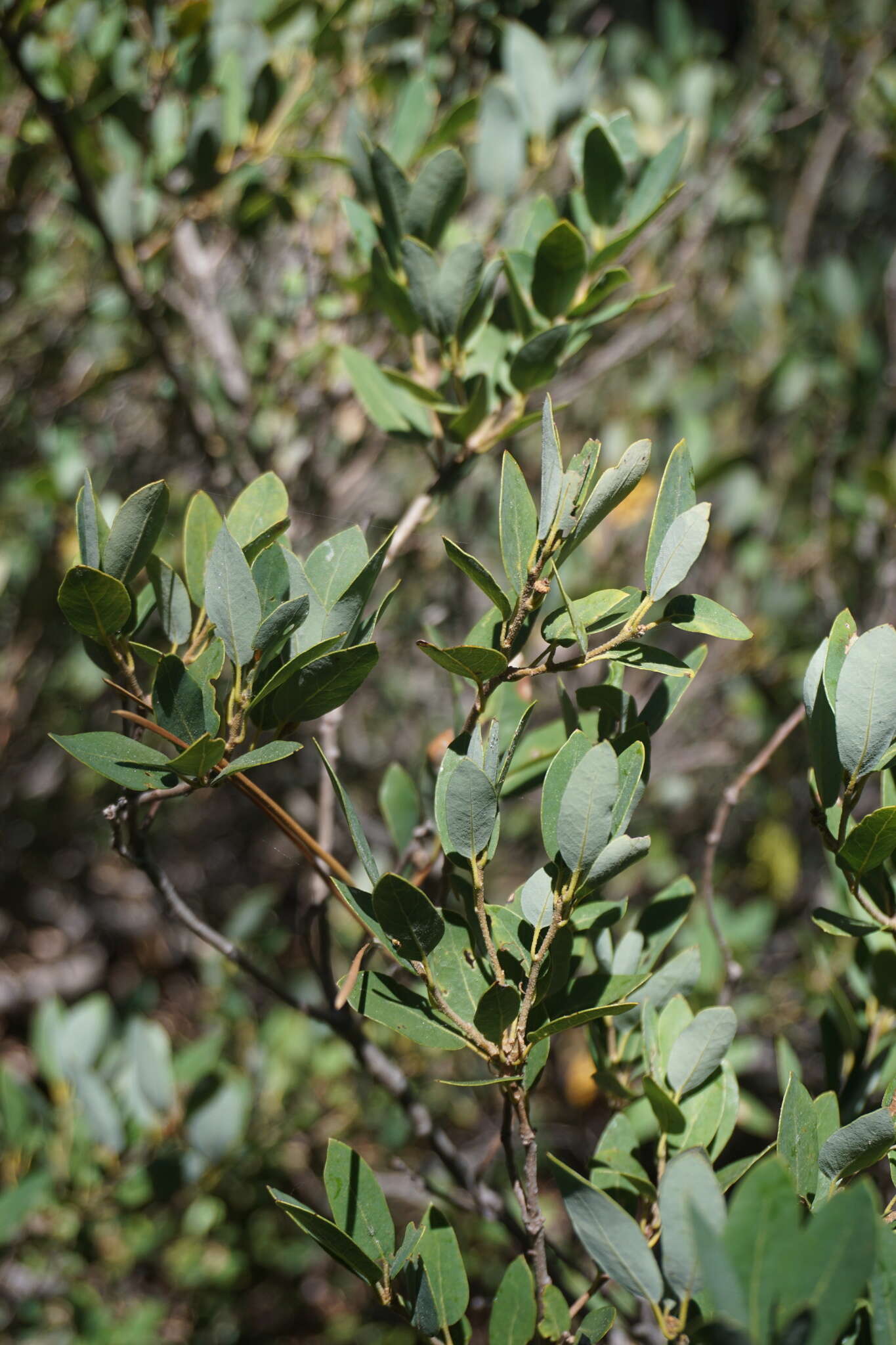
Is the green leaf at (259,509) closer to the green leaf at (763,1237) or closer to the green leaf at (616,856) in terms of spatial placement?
the green leaf at (616,856)

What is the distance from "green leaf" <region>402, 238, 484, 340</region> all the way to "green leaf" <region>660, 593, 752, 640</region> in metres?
0.34

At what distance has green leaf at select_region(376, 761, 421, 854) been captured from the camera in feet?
2.74

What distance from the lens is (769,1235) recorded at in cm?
41

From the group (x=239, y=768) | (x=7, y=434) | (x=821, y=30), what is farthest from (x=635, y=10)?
(x=239, y=768)

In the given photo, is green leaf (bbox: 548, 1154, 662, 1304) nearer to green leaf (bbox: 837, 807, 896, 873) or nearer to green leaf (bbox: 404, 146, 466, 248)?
green leaf (bbox: 837, 807, 896, 873)

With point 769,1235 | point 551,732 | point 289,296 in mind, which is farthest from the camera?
point 289,296

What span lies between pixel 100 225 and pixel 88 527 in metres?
0.72

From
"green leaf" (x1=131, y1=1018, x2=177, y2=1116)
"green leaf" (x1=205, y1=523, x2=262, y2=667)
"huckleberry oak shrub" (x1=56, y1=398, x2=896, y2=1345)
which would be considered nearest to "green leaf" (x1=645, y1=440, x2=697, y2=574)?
"huckleberry oak shrub" (x1=56, y1=398, x2=896, y2=1345)

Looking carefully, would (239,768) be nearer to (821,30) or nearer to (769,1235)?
(769,1235)

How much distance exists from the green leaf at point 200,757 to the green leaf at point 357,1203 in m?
0.22

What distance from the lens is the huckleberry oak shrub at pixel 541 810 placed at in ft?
1.74

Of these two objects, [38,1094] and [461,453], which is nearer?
[461,453]

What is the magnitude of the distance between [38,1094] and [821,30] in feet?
9.06

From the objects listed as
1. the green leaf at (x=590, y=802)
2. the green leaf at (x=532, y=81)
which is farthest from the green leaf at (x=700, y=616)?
the green leaf at (x=532, y=81)
